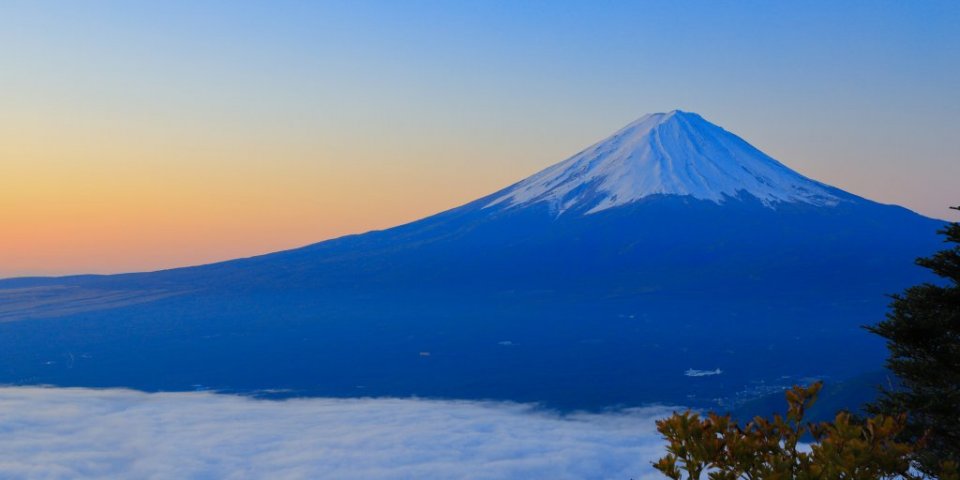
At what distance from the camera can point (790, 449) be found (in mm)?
7348

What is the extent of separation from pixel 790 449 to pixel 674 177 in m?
186

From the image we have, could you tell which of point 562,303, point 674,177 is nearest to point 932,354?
point 562,303

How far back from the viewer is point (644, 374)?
11381 centimetres

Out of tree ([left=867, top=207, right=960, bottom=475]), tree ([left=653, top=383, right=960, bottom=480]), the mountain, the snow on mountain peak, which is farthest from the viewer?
the snow on mountain peak

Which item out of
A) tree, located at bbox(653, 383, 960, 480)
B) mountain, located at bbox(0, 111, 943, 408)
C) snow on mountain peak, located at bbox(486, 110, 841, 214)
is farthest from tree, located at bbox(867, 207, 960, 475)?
snow on mountain peak, located at bbox(486, 110, 841, 214)

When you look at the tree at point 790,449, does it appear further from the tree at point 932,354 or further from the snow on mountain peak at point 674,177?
the snow on mountain peak at point 674,177

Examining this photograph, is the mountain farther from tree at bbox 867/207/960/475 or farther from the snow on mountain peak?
tree at bbox 867/207/960/475

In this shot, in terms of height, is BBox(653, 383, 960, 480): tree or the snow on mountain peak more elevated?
the snow on mountain peak

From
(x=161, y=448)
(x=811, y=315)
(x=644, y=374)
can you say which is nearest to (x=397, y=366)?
Result: (x=644, y=374)

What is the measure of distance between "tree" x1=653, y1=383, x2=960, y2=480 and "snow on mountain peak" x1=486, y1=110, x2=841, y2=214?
571 ft

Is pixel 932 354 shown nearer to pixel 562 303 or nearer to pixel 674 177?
pixel 562 303

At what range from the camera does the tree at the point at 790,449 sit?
6.78 metres

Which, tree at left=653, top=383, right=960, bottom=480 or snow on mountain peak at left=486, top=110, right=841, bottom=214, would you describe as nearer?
tree at left=653, top=383, right=960, bottom=480

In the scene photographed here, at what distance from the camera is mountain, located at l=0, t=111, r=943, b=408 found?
119188 mm
